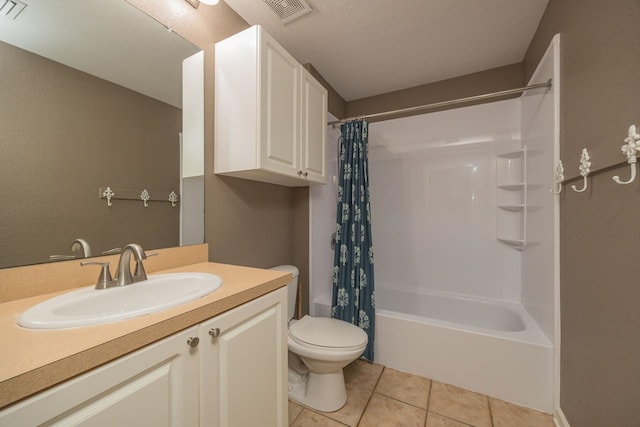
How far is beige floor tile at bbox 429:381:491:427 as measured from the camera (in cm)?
134

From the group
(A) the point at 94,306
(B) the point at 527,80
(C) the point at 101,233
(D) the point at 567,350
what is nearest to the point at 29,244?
(C) the point at 101,233

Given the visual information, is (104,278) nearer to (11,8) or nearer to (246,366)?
(246,366)

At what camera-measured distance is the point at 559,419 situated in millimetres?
→ 1282

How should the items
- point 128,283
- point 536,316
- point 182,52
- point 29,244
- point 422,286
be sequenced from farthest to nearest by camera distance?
point 422,286 < point 536,316 < point 182,52 < point 128,283 < point 29,244

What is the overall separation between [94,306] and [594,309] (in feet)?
6.16

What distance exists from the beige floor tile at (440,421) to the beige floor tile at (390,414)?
31mm

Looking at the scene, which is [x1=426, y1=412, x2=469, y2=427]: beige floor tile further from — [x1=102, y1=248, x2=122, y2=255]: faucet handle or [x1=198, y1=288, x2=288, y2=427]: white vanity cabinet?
[x1=102, y1=248, x2=122, y2=255]: faucet handle

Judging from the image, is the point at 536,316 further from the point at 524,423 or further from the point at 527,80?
the point at 527,80

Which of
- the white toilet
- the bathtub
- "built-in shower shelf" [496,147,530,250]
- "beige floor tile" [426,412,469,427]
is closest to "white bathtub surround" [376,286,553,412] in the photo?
the bathtub

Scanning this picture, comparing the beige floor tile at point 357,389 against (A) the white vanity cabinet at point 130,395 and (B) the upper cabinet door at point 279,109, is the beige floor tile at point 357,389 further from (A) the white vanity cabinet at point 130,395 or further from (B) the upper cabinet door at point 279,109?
(B) the upper cabinet door at point 279,109

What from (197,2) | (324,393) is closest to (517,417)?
(324,393)

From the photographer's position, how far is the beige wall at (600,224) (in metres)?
0.81

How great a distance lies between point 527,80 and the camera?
1.87 metres

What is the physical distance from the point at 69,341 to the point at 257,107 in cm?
109
